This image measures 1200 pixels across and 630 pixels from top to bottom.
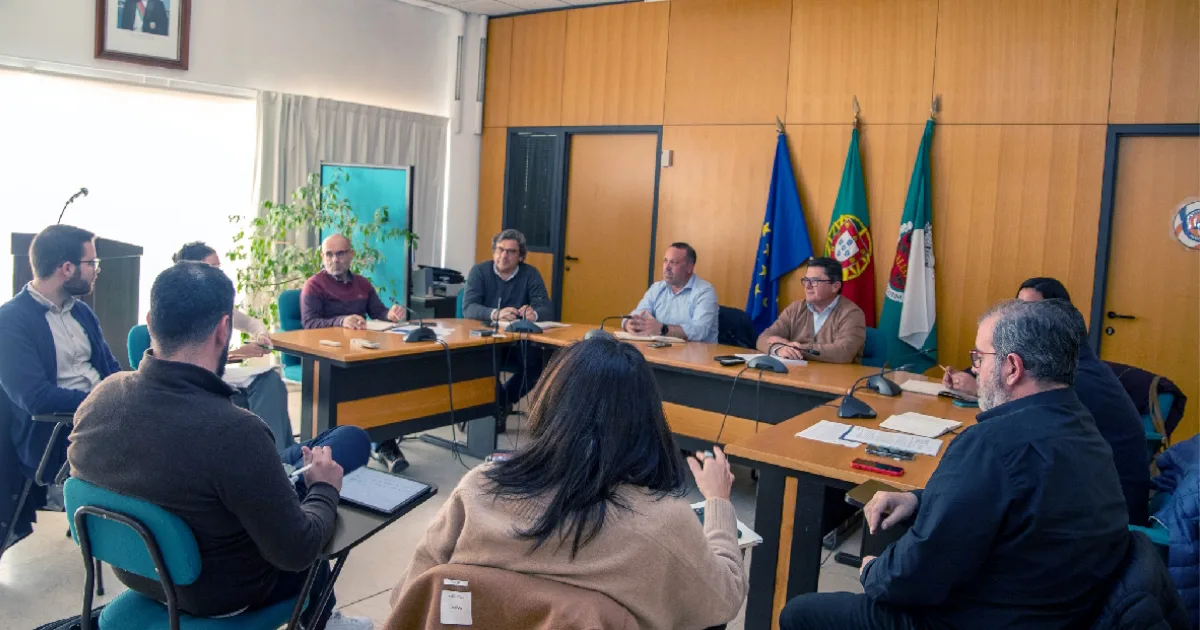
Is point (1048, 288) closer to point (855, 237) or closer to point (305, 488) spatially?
point (855, 237)

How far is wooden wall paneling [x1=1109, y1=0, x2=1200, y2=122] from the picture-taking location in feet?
15.6

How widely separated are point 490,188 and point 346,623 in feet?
17.9

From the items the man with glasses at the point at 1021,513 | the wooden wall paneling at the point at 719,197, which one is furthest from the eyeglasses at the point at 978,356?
the wooden wall paneling at the point at 719,197

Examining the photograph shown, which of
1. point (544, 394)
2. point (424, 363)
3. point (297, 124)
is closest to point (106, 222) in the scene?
point (297, 124)

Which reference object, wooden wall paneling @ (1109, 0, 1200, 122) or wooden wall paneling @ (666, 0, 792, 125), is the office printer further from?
wooden wall paneling @ (1109, 0, 1200, 122)

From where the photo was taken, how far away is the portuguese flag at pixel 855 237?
578 centimetres

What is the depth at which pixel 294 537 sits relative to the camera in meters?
1.87

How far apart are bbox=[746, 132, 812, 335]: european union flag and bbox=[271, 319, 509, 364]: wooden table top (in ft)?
7.08

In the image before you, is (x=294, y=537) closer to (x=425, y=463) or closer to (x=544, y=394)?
(x=544, y=394)

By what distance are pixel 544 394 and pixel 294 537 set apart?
69 centimetres

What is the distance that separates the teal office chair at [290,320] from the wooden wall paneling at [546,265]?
2690 millimetres

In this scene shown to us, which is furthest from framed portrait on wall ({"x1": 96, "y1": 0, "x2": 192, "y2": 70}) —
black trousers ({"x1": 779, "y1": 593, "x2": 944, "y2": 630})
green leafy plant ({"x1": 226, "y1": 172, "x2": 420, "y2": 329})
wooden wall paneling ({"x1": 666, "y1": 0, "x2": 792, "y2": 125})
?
black trousers ({"x1": 779, "y1": 593, "x2": 944, "y2": 630})

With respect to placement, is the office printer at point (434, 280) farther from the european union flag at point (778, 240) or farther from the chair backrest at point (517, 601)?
the chair backrest at point (517, 601)

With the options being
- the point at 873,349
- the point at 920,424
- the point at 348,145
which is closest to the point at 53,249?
the point at 920,424
